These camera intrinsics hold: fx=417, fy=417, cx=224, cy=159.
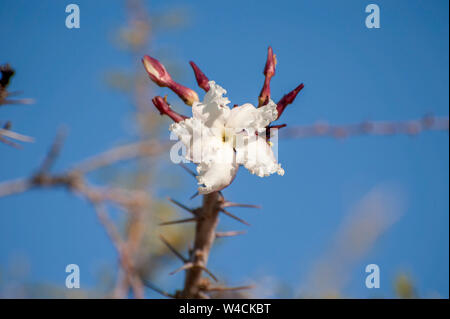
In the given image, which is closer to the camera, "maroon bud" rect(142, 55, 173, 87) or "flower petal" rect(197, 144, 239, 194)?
"flower petal" rect(197, 144, 239, 194)

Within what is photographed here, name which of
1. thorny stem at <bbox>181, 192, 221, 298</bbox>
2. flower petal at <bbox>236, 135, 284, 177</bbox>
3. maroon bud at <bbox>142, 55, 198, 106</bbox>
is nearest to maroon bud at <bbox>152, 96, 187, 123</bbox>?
maroon bud at <bbox>142, 55, 198, 106</bbox>

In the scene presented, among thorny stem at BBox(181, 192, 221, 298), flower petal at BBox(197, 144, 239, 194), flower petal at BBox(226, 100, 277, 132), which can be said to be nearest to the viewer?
flower petal at BBox(197, 144, 239, 194)

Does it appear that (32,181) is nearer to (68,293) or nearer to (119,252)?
(119,252)

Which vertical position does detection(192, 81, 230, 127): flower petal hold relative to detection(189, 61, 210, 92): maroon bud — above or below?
below

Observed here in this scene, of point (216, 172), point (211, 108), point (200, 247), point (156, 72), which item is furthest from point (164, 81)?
point (200, 247)

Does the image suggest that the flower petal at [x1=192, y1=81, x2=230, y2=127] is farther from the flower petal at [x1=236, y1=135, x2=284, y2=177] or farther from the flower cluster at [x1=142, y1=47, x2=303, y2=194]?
the flower petal at [x1=236, y1=135, x2=284, y2=177]
